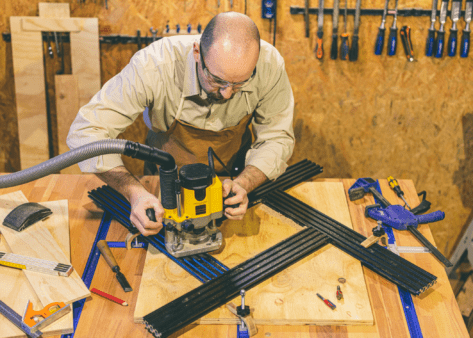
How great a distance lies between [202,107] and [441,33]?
5.80 ft

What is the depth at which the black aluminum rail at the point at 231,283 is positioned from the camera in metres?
1.37

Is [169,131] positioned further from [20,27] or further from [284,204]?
[20,27]

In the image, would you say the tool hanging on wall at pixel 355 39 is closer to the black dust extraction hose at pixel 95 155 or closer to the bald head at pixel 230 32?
the bald head at pixel 230 32

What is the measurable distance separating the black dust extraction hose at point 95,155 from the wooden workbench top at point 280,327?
15.5 inches

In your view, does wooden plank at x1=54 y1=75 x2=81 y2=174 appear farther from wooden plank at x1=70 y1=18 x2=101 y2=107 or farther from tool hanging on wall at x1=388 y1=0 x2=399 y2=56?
tool hanging on wall at x1=388 y1=0 x2=399 y2=56

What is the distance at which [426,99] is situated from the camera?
3098 millimetres

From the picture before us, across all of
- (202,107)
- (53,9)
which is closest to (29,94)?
(53,9)

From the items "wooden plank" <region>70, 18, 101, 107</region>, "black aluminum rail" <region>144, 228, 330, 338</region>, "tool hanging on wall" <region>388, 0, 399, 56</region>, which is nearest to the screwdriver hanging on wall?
"tool hanging on wall" <region>388, 0, 399, 56</region>

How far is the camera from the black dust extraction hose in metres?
1.36

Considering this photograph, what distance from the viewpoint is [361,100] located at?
10.3 feet

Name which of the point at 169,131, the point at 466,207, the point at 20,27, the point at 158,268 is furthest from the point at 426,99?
the point at 20,27

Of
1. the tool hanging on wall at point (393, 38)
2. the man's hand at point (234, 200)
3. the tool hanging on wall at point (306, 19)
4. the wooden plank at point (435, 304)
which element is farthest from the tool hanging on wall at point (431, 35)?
the man's hand at point (234, 200)

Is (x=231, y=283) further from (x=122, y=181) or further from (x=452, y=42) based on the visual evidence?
(x=452, y=42)

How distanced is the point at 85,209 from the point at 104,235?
21cm
